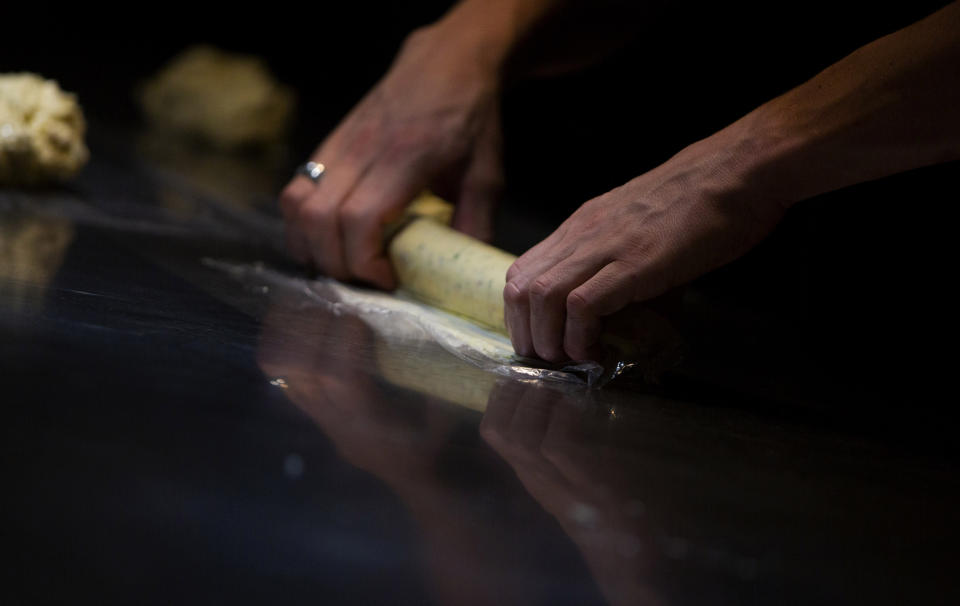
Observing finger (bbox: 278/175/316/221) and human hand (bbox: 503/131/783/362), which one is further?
finger (bbox: 278/175/316/221)

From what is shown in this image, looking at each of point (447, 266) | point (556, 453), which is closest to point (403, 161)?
point (447, 266)

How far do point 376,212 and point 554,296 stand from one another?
51 cm

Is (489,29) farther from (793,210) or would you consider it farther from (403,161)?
(793,210)

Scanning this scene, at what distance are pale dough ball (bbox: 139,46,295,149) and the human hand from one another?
2160 millimetres

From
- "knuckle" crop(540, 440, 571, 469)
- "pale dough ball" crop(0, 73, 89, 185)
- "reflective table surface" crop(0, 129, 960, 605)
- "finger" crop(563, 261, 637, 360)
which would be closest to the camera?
"reflective table surface" crop(0, 129, 960, 605)

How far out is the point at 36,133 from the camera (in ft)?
5.75

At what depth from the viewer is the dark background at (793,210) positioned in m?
1.53

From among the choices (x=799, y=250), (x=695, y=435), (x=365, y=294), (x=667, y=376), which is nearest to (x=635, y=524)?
(x=695, y=435)

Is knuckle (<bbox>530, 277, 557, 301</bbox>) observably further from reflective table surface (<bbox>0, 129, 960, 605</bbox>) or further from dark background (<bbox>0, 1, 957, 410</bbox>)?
dark background (<bbox>0, 1, 957, 410</bbox>)

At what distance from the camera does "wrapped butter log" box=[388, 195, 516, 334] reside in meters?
1.26

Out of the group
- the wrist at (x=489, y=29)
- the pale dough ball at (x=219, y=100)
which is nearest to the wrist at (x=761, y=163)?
the wrist at (x=489, y=29)

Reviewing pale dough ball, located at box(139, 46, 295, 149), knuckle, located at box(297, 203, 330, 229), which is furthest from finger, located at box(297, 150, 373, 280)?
pale dough ball, located at box(139, 46, 295, 149)

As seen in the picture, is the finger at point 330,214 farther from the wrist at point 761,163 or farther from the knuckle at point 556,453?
the knuckle at point 556,453

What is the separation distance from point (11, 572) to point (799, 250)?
1.58m
